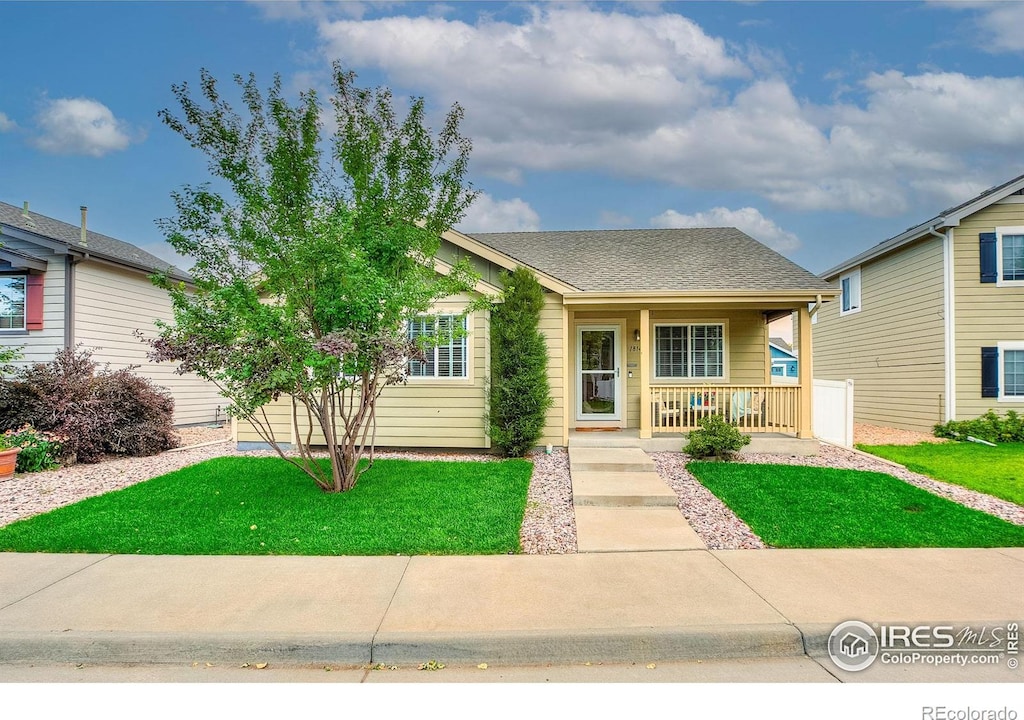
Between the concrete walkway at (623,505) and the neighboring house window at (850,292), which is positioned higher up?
the neighboring house window at (850,292)

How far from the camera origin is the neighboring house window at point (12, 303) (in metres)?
11.8

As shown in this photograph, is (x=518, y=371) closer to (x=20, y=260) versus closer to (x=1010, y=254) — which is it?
(x=20, y=260)

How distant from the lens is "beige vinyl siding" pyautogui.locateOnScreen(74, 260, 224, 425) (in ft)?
39.4

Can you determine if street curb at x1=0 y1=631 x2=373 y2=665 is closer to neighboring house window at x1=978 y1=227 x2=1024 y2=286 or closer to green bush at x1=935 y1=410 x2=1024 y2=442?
green bush at x1=935 y1=410 x2=1024 y2=442

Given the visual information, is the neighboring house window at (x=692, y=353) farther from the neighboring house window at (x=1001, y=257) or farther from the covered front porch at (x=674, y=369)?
the neighboring house window at (x=1001, y=257)

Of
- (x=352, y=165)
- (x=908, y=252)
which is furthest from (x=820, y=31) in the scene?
(x=352, y=165)

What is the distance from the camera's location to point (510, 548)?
4824 millimetres

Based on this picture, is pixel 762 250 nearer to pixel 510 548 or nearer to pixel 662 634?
pixel 510 548

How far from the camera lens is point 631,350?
37.0ft

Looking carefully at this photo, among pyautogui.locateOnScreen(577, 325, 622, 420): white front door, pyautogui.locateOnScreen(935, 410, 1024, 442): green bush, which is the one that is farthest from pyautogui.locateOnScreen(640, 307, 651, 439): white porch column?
pyautogui.locateOnScreen(935, 410, 1024, 442): green bush

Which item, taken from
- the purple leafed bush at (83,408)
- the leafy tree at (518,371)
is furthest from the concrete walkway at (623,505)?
the purple leafed bush at (83,408)

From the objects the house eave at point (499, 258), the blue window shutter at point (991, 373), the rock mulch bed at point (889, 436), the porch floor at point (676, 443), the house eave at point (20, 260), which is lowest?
the rock mulch bed at point (889, 436)

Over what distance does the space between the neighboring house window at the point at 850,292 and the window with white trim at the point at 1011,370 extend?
429cm

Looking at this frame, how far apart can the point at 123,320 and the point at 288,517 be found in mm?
10599
